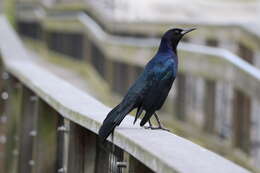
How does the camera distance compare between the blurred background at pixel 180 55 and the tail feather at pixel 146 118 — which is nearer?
the tail feather at pixel 146 118

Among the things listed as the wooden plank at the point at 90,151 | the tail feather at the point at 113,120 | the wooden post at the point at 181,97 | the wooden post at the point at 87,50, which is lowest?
the wooden post at the point at 87,50

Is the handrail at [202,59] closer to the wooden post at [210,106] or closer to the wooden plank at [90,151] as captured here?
the wooden post at [210,106]

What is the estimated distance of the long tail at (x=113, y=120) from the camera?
3.71 metres

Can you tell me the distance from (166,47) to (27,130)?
6.12 ft

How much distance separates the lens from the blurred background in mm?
8086

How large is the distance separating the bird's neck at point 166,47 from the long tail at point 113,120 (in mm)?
620

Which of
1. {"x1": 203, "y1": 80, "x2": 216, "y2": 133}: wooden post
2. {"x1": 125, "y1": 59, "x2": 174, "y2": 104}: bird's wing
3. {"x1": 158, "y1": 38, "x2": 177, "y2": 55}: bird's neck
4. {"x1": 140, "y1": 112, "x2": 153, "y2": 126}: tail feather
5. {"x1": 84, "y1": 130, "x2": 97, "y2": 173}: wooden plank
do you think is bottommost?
{"x1": 203, "y1": 80, "x2": 216, "y2": 133}: wooden post

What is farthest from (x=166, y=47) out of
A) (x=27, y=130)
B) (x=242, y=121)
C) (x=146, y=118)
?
(x=242, y=121)

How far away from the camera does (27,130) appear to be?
245 inches

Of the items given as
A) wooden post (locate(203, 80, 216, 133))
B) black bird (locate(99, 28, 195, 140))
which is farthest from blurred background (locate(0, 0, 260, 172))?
black bird (locate(99, 28, 195, 140))

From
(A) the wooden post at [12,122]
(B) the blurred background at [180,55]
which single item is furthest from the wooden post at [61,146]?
(B) the blurred background at [180,55]

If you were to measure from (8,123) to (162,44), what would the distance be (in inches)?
108

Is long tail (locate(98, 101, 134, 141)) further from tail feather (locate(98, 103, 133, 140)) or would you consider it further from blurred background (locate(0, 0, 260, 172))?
blurred background (locate(0, 0, 260, 172))

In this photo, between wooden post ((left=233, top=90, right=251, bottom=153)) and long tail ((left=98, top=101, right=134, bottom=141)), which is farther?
wooden post ((left=233, top=90, right=251, bottom=153))
